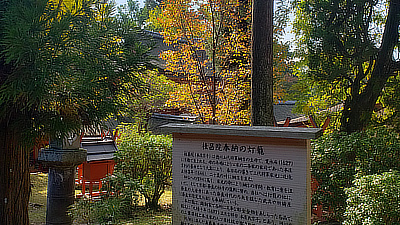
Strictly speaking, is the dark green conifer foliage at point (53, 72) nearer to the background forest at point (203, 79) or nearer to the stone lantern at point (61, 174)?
the background forest at point (203, 79)

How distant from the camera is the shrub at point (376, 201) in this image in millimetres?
3881

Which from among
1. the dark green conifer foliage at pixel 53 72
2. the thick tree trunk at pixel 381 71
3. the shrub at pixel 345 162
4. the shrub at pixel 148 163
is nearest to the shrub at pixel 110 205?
the shrub at pixel 148 163

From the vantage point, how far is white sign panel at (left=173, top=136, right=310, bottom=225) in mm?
3188

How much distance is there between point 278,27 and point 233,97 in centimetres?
265

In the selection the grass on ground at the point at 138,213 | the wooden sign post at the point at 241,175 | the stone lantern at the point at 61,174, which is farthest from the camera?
the grass on ground at the point at 138,213

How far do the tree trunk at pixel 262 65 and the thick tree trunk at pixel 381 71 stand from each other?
285 cm

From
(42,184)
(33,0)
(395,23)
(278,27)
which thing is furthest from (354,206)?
(42,184)

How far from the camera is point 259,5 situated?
18.2 feet

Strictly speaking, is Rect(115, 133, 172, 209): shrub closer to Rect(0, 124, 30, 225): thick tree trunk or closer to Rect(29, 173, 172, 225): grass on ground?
Rect(29, 173, 172, 225): grass on ground

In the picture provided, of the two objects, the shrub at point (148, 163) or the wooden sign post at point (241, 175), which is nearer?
the wooden sign post at point (241, 175)

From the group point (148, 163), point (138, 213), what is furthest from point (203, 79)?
point (138, 213)

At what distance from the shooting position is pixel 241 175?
3.41 meters

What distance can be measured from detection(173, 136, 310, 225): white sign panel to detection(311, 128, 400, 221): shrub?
7.78 ft

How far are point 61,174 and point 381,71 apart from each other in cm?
624
